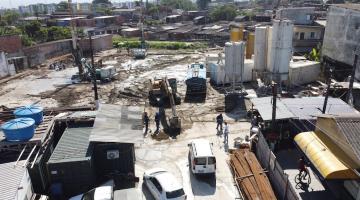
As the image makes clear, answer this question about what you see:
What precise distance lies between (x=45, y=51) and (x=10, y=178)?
42.0 metres

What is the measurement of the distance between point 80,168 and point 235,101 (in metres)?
16.5

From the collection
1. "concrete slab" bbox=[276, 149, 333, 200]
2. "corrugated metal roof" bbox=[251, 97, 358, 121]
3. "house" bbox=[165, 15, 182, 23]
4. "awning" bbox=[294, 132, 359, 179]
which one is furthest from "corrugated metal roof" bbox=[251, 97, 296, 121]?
"house" bbox=[165, 15, 182, 23]

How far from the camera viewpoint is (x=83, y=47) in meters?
57.2

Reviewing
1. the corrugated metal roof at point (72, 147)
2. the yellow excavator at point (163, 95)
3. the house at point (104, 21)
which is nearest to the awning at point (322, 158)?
the corrugated metal roof at point (72, 147)

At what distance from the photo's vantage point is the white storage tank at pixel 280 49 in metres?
28.8

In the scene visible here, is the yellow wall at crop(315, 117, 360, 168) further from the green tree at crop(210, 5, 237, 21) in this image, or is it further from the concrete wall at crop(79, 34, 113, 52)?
the green tree at crop(210, 5, 237, 21)

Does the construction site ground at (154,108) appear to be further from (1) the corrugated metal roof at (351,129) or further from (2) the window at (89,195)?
(1) the corrugated metal roof at (351,129)

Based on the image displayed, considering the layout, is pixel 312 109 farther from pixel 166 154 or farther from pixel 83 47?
pixel 83 47

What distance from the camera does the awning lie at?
1233 cm

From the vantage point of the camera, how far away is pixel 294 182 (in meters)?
15.6

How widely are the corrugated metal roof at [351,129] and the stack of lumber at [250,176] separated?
403cm

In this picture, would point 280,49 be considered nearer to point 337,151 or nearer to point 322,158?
point 337,151

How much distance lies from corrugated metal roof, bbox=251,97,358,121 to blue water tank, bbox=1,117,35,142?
41.2ft

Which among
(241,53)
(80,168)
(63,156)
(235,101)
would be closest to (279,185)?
(80,168)
